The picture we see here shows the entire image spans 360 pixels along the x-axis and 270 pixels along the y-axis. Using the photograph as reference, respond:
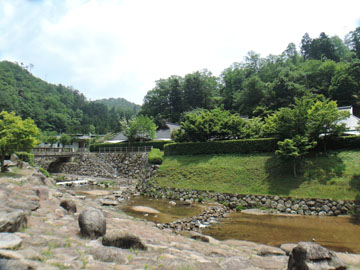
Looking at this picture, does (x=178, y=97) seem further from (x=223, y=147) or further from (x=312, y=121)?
(x=312, y=121)

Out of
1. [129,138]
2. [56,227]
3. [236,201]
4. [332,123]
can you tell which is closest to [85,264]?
[56,227]

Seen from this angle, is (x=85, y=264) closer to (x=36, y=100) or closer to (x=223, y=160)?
(x=223, y=160)

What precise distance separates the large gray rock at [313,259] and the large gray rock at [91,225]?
185 inches

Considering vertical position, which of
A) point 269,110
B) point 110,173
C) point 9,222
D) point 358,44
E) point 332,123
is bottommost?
point 110,173

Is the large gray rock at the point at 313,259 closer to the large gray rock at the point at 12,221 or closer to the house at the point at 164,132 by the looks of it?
the large gray rock at the point at 12,221

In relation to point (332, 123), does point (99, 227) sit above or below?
below

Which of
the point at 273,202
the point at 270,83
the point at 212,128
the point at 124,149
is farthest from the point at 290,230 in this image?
the point at 270,83

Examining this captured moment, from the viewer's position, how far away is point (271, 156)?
20.6 m

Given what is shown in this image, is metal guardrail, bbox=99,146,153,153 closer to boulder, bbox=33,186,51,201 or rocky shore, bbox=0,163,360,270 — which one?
boulder, bbox=33,186,51,201

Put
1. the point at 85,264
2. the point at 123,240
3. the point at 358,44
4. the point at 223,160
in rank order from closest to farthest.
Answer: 1. the point at 85,264
2. the point at 123,240
3. the point at 223,160
4. the point at 358,44

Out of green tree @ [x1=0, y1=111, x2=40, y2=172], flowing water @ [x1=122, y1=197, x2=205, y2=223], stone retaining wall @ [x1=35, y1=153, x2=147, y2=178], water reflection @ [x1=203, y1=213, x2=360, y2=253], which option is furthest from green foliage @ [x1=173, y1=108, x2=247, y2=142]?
green tree @ [x1=0, y1=111, x2=40, y2=172]

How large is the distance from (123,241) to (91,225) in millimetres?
1174

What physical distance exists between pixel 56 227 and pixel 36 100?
324 feet

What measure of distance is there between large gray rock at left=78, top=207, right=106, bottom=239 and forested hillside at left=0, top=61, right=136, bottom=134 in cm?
7564
